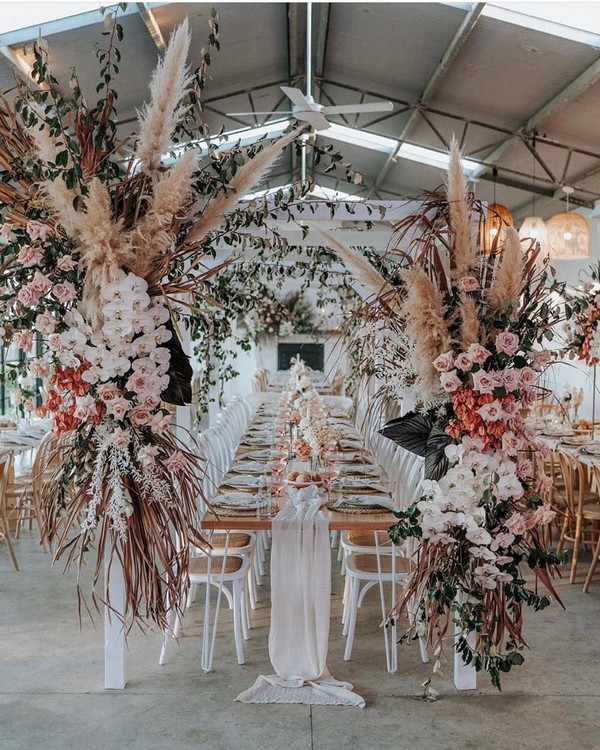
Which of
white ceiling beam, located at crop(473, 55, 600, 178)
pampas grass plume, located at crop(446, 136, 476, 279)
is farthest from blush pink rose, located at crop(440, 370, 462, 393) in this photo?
white ceiling beam, located at crop(473, 55, 600, 178)

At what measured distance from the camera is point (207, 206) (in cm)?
319

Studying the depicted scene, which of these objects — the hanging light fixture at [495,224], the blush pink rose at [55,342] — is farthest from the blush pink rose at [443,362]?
the blush pink rose at [55,342]

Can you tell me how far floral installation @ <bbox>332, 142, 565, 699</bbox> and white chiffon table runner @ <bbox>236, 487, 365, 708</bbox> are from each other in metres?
0.54

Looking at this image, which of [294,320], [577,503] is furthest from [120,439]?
[294,320]

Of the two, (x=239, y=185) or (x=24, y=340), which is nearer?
(x=24, y=340)

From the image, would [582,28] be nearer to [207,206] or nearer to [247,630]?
[207,206]

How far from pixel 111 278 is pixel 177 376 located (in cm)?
55

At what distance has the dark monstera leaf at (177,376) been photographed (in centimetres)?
329

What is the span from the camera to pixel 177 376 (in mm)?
3312

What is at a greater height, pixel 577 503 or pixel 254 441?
pixel 254 441

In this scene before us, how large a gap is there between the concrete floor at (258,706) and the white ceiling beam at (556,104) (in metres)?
4.93

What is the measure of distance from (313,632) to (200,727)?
2.28ft

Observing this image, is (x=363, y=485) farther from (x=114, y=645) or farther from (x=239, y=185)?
(x=239, y=185)

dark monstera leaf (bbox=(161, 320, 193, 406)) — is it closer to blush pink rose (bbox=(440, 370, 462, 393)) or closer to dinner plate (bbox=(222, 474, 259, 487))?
blush pink rose (bbox=(440, 370, 462, 393))
